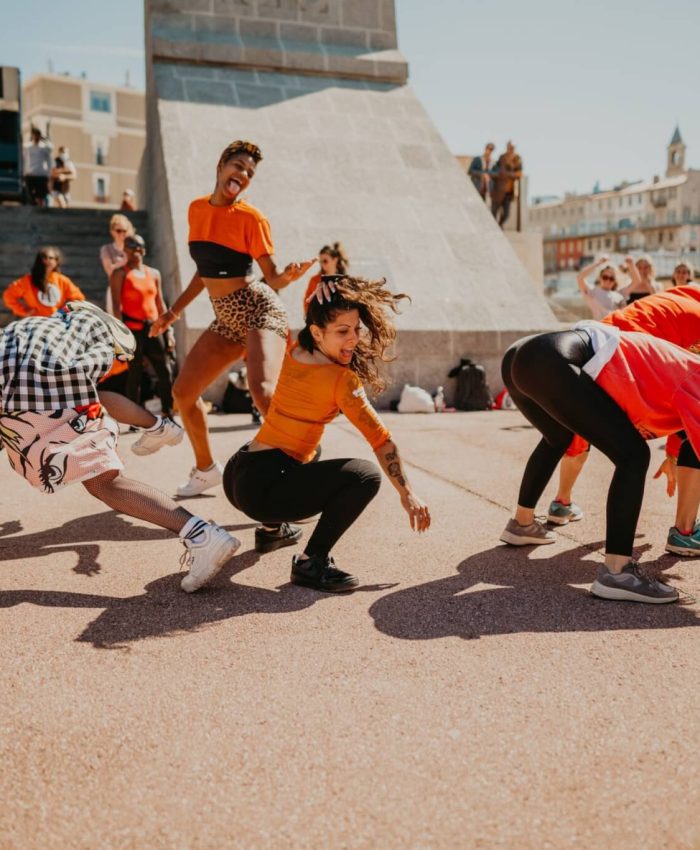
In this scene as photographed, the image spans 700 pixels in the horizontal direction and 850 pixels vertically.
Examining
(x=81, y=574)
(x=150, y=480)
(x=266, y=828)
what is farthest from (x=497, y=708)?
(x=150, y=480)

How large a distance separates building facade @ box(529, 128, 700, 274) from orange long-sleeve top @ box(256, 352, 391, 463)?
110367mm


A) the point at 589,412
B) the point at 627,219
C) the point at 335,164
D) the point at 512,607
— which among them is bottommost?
the point at 512,607

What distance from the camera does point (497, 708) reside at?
2.42m

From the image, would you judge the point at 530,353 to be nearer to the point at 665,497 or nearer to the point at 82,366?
the point at 82,366

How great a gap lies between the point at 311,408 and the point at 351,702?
145cm

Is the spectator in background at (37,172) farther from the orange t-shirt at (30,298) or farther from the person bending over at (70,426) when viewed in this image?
the person bending over at (70,426)

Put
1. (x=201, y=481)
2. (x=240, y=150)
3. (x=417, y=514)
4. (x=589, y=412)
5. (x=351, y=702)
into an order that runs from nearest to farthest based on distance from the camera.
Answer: (x=351, y=702) < (x=417, y=514) < (x=589, y=412) < (x=240, y=150) < (x=201, y=481)

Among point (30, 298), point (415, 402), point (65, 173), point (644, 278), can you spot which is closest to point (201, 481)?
point (30, 298)

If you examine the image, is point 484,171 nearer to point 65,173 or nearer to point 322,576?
point 65,173

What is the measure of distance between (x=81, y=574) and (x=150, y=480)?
7.14ft

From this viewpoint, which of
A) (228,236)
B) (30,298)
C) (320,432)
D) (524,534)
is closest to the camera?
(320,432)

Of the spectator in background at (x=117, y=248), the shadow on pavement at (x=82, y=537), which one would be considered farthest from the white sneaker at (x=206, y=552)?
the spectator in background at (x=117, y=248)

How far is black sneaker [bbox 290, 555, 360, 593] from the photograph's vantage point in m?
3.49

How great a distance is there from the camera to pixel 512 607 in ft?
10.8
